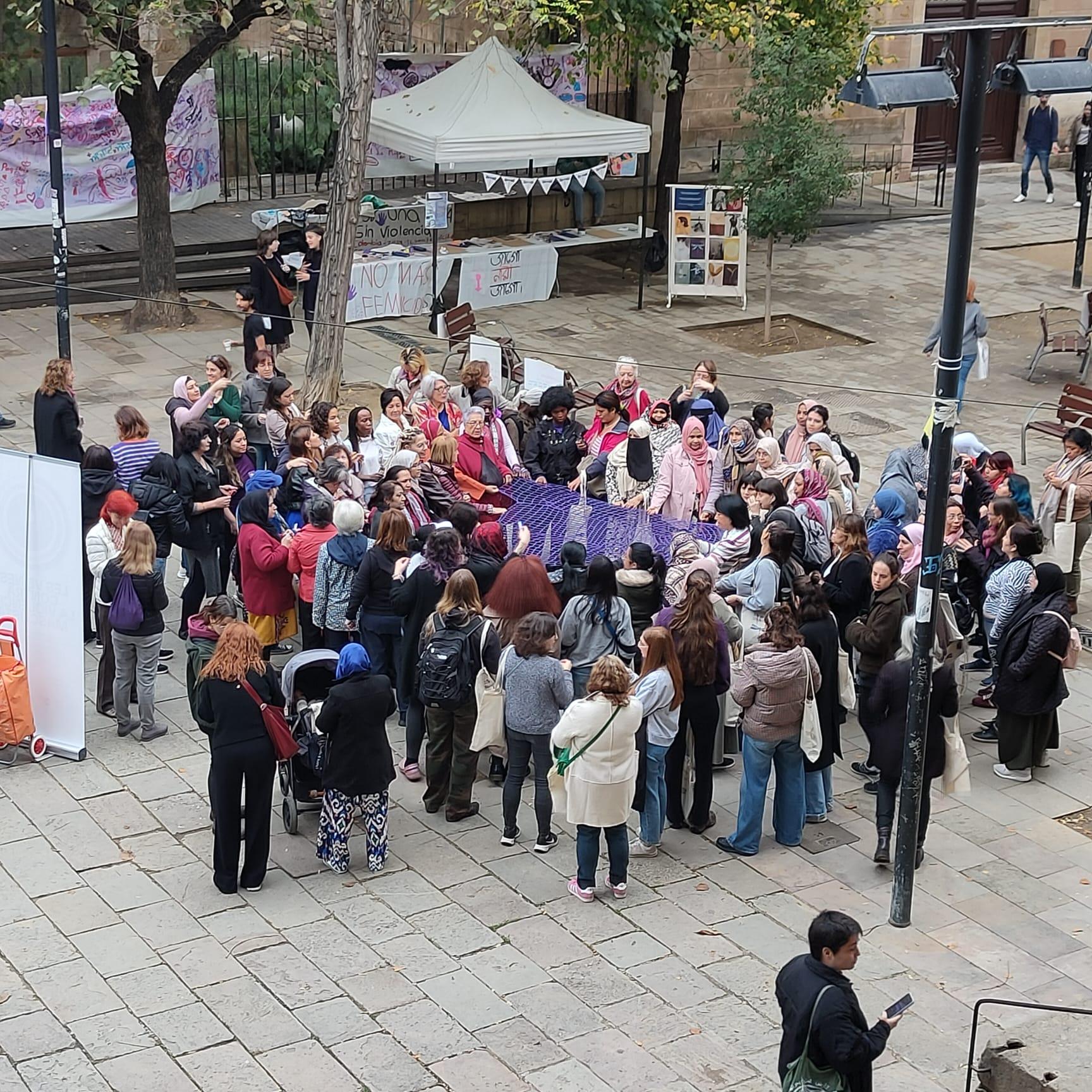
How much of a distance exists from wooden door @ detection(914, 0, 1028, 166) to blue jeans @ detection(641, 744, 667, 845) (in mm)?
21038

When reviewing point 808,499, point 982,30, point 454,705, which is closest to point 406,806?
point 454,705

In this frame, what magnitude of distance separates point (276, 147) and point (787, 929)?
694 inches

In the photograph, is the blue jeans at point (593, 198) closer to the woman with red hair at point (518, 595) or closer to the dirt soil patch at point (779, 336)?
the dirt soil patch at point (779, 336)

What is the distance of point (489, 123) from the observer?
19266 mm

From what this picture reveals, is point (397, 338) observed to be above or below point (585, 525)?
below

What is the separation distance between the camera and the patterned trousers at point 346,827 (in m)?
8.77

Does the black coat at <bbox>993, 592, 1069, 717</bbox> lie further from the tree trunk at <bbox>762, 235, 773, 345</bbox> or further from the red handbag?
the tree trunk at <bbox>762, 235, 773, 345</bbox>

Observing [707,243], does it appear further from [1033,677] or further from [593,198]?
[1033,677]

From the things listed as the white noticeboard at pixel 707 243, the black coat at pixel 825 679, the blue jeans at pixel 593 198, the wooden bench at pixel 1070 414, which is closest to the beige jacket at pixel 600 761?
the black coat at pixel 825 679

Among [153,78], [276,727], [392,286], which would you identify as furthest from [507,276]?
[276,727]

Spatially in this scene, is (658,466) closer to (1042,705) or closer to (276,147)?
(1042,705)

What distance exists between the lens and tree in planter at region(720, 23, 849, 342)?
18.8m

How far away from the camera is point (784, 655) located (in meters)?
→ 8.67

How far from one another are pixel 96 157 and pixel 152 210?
3245mm
